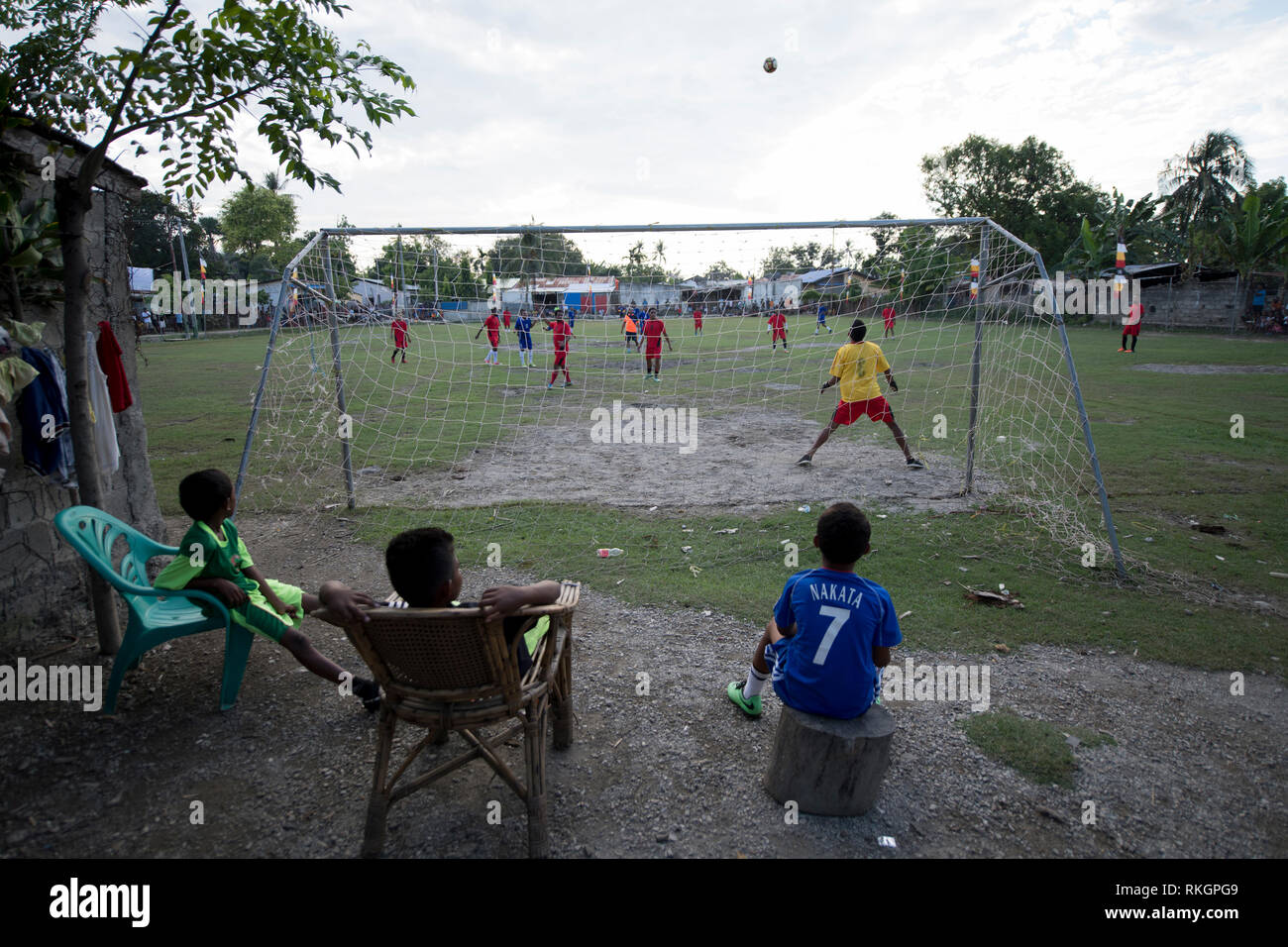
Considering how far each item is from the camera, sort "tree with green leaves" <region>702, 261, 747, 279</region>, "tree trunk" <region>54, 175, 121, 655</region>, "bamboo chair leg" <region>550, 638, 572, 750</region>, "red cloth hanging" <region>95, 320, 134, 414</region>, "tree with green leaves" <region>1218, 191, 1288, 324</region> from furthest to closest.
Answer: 1. "tree with green leaves" <region>1218, 191, 1288, 324</region>
2. "tree with green leaves" <region>702, 261, 747, 279</region>
3. "red cloth hanging" <region>95, 320, 134, 414</region>
4. "tree trunk" <region>54, 175, 121, 655</region>
5. "bamboo chair leg" <region>550, 638, 572, 750</region>

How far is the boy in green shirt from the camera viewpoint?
321 centimetres

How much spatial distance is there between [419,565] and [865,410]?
21.2 ft

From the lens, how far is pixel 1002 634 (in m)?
4.07

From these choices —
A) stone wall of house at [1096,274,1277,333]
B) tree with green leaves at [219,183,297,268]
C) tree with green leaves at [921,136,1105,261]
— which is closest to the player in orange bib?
stone wall of house at [1096,274,1277,333]

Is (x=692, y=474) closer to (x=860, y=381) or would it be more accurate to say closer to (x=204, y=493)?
(x=860, y=381)

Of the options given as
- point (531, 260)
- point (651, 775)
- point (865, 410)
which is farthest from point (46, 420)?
point (865, 410)

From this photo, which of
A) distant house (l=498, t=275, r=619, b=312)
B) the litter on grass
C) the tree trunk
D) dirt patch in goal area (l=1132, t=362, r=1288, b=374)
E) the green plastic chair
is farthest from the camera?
dirt patch in goal area (l=1132, t=362, r=1288, b=374)

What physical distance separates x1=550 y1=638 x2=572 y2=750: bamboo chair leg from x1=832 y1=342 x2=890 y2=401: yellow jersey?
224 inches

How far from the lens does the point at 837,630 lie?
2.57 m

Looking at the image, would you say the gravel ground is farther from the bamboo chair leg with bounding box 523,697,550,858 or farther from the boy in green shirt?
the boy in green shirt

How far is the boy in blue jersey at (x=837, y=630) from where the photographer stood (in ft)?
8.41

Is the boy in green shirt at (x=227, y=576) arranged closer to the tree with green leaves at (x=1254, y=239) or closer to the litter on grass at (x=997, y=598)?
the litter on grass at (x=997, y=598)

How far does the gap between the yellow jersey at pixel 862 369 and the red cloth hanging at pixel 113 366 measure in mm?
6514
